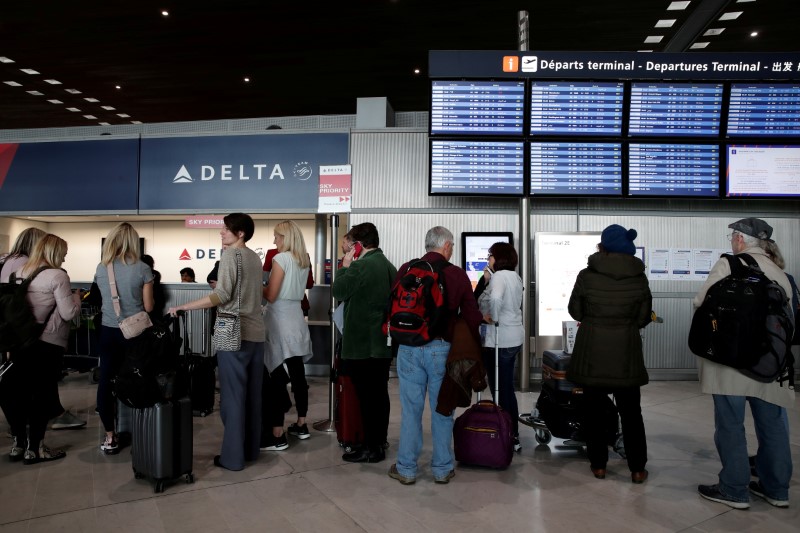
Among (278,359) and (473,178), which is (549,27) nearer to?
(473,178)

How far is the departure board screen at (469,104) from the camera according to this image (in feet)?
18.8

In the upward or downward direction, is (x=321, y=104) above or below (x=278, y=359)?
above

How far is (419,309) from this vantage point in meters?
3.12

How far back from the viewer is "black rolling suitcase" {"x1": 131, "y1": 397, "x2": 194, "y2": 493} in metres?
3.08

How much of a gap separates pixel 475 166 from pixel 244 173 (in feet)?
8.88

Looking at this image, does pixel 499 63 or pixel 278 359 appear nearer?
pixel 278 359

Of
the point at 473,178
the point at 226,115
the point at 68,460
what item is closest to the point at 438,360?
the point at 68,460

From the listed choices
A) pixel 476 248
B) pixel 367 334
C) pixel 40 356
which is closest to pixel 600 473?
pixel 367 334

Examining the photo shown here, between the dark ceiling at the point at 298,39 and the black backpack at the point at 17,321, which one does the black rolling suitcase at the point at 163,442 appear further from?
the dark ceiling at the point at 298,39

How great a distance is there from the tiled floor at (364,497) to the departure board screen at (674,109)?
10.5 feet

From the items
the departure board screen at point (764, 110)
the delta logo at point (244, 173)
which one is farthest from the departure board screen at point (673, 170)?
the delta logo at point (244, 173)

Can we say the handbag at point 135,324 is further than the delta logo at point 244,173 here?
No

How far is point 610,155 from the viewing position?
5.81 metres

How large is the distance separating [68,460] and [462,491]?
2.53 meters
